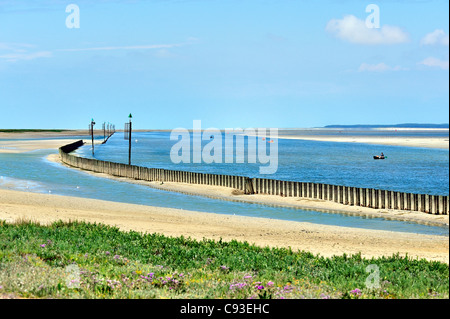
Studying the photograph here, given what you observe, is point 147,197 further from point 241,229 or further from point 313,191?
point 241,229

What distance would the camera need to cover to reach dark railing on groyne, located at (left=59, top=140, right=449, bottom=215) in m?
34.6

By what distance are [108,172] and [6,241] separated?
4762 cm

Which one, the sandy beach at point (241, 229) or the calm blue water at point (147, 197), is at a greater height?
the sandy beach at point (241, 229)

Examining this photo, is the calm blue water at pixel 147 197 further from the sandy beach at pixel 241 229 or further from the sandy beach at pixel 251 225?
the sandy beach at pixel 241 229

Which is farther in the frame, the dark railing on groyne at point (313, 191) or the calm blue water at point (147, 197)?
the dark railing on groyne at point (313, 191)

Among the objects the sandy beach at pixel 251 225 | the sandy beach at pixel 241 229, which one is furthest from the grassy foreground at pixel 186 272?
the sandy beach at pixel 241 229

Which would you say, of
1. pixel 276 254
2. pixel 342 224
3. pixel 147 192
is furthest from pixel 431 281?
pixel 147 192

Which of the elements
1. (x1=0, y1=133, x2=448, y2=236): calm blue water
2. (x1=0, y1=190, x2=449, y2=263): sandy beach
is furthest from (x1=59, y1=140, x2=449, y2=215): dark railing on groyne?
(x1=0, y1=190, x2=449, y2=263): sandy beach

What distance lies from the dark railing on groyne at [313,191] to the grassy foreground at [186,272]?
64.8 feet

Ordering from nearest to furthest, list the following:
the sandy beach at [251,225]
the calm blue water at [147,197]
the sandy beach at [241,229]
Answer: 1. the sandy beach at [241,229]
2. the sandy beach at [251,225]
3. the calm blue water at [147,197]

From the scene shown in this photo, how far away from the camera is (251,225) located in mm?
28391

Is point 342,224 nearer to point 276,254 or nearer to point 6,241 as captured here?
point 276,254

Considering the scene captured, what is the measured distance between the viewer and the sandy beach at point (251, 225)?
21.6 m

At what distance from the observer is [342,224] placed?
1227 inches
